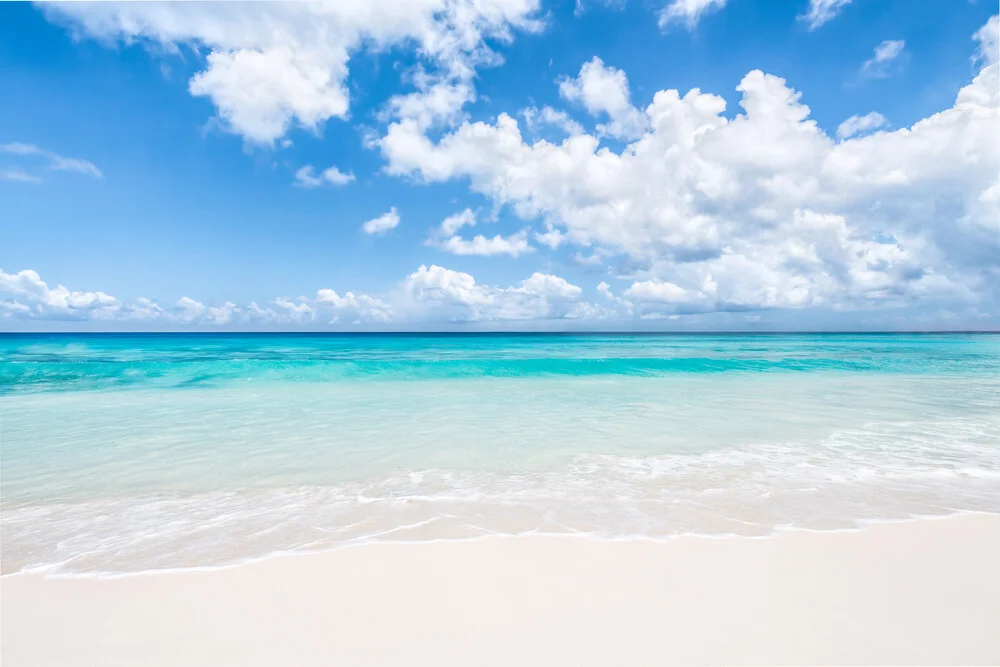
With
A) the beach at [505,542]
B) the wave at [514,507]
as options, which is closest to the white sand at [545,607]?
the beach at [505,542]

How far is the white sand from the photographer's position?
2.61 metres

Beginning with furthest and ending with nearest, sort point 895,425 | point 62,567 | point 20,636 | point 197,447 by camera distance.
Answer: point 895,425
point 197,447
point 62,567
point 20,636

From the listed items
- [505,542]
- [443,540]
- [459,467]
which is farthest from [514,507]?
[459,467]

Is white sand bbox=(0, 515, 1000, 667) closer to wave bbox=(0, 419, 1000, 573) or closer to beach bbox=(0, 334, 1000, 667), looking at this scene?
beach bbox=(0, 334, 1000, 667)

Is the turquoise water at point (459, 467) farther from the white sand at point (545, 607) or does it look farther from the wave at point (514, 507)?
the white sand at point (545, 607)

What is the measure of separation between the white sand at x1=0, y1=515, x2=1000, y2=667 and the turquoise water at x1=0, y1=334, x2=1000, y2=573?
1.29 feet

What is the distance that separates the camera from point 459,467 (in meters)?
6.55

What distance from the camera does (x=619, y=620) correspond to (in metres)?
2.86

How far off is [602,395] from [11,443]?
1380cm

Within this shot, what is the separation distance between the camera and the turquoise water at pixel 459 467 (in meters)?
4.33

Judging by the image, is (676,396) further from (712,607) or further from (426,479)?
(712,607)

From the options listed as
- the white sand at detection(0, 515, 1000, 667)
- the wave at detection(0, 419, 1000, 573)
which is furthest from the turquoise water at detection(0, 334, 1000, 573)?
the white sand at detection(0, 515, 1000, 667)

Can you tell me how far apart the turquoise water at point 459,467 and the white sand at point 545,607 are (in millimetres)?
393

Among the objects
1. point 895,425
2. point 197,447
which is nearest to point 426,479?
point 197,447
